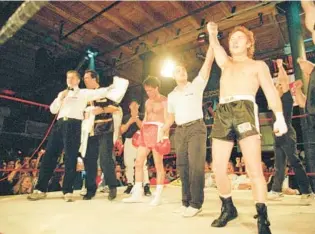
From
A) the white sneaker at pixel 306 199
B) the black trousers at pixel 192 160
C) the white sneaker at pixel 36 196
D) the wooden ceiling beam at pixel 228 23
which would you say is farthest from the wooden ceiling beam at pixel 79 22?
the white sneaker at pixel 306 199

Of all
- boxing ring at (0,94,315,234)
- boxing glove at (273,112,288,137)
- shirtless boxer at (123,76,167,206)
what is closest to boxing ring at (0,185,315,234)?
boxing ring at (0,94,315,234)

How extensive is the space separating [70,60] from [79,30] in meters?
1.30

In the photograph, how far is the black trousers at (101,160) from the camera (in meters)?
3.30

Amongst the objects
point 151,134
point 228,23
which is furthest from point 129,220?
point 228,23

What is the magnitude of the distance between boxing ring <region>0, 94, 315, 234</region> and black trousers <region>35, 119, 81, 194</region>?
0.40m

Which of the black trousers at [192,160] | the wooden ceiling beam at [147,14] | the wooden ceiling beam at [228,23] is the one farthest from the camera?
the wooden ceiling beam at [147,14]

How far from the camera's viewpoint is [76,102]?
3.34m

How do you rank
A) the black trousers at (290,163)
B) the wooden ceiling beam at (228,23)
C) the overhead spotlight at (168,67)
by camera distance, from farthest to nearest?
the overhead spotlight at (168,67) → the wooden ceiling beam at (228,23) → the black trousers at (290,163)

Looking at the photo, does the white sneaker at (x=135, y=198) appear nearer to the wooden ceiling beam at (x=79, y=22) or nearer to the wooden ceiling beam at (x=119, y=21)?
the wooden ceiling beam at (x=119, y=21)

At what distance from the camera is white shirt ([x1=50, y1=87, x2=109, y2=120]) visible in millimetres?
3301

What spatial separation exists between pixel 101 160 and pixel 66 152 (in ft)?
1.49

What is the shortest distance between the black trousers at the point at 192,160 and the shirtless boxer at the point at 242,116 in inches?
11.9

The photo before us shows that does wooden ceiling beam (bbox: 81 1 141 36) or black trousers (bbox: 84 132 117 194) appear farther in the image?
wooden ceiling beam (bbox: 81 1 141 36)

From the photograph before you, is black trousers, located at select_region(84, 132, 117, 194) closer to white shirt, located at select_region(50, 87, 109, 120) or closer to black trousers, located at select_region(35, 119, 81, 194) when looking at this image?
black trousers, located at select_region(35, 119, 81, 194)
